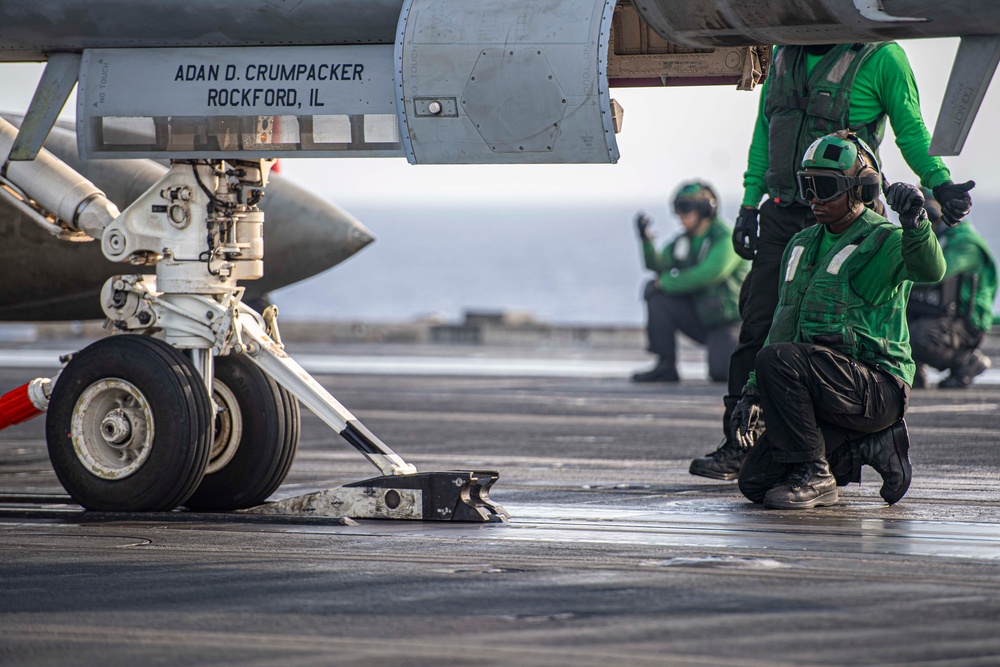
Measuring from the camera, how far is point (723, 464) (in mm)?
7992

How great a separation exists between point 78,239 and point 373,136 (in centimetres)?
198

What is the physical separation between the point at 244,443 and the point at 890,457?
10.1 feet

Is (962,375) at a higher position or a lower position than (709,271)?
lower

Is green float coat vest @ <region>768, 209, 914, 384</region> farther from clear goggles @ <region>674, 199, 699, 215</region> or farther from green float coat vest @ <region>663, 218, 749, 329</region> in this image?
clear goggles @ <region>674, 199, 699, 215</region>

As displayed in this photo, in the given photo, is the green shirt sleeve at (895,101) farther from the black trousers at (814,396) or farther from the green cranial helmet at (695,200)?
the green cranial helmet at (695,200)

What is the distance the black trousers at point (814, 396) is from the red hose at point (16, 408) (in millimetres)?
3636

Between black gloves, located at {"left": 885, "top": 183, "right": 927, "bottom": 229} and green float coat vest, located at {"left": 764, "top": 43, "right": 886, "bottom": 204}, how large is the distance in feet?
3.61

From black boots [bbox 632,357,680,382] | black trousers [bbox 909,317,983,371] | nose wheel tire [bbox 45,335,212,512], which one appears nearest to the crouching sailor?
nose wheel tire [bbox 45,335,212,512]

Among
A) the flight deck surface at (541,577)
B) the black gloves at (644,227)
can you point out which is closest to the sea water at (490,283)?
the black gloves at (644,227)

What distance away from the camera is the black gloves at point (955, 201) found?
6.62m

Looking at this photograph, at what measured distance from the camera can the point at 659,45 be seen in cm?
→ 739

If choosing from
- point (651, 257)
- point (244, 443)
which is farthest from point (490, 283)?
point (244, 443)

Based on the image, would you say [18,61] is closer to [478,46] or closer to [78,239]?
[78,239]

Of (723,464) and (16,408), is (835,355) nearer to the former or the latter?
(723,464)
